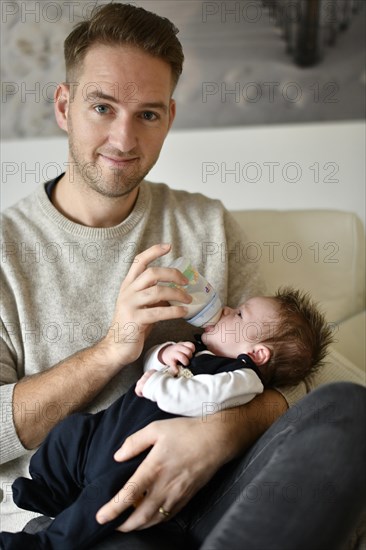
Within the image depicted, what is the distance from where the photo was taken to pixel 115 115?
1.54 m

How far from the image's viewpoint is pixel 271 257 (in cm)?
191

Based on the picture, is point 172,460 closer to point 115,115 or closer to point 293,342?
point 293,342

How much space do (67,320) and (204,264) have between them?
38cm

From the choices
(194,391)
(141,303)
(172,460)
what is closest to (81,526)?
(172,460)

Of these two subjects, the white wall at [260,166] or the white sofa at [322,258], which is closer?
the white sofa at [322,258]

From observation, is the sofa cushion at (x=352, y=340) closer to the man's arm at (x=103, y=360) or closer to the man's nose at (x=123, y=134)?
the man's arm at (x=103, y=360)

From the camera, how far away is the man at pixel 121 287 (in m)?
1.23

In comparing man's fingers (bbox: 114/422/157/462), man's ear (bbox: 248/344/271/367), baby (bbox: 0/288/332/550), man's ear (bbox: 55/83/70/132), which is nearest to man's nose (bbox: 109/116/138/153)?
man's ear (bbox: 55/83/70/132)

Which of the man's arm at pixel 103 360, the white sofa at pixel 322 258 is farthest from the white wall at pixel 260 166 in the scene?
the man's arm at pixel 103 360

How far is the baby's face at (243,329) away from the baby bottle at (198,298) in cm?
3

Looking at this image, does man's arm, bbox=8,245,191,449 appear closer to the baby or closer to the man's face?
the baby

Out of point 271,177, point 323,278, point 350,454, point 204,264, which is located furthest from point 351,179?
point 350,454

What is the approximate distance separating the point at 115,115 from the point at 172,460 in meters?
0.80

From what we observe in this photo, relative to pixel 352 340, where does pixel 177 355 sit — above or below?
above
